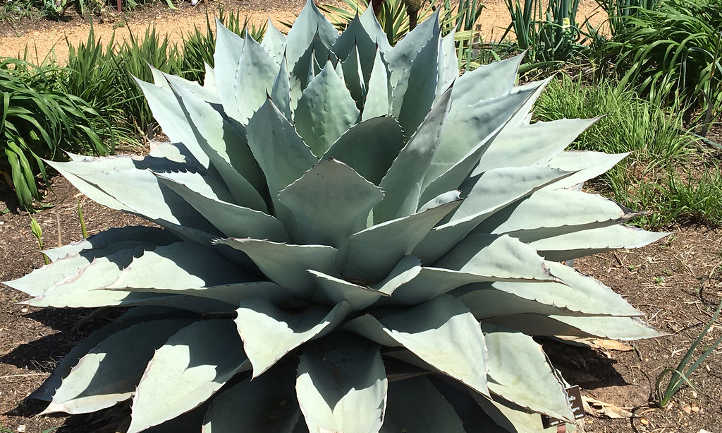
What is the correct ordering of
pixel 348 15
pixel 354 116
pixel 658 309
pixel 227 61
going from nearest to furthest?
1. pixel 354 116
2. pixel 227 61
3. pixel 658 309
4. pixel 348 15

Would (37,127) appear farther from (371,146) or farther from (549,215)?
(549,215)

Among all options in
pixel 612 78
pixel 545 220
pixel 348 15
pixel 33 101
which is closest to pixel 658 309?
pixel 545 220

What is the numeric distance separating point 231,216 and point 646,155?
2.74 meters

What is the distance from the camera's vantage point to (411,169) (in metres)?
1.92

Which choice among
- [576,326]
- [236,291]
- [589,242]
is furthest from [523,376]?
[236,291]

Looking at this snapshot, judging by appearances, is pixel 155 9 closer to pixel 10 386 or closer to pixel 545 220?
pixel 10 386

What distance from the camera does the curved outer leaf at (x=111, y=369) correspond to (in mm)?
2051

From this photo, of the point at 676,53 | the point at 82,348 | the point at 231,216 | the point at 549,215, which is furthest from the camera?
the point at 676,53

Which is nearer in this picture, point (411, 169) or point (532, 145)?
point (411, 169)

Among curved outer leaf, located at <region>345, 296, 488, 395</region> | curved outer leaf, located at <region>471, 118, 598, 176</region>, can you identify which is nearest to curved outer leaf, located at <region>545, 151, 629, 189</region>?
curved outer leaf, located at <region>471, 118, 598, 176</region>

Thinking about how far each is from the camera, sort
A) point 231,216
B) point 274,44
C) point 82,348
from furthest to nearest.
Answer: point 274,44 < point 82,348 < point 231,216

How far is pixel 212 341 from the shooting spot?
6.72 ft

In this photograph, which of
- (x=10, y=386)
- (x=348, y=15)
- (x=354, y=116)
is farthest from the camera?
(x=348, y=15)

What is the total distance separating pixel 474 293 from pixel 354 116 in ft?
1.93
